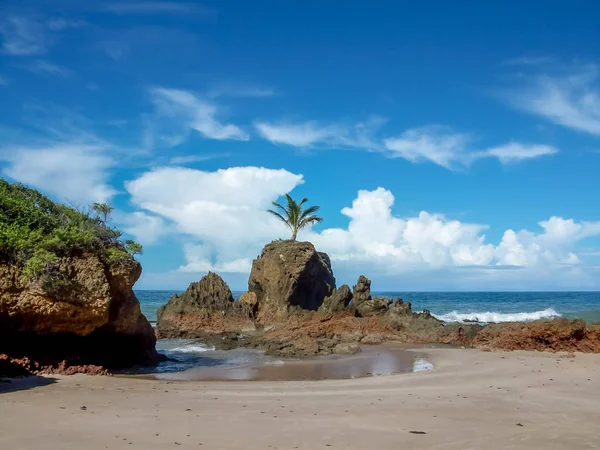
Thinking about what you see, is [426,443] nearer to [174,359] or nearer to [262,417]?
[262,417]

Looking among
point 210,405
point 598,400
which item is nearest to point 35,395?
point 210,405

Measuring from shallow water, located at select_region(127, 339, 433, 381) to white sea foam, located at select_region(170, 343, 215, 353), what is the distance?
0.05 m

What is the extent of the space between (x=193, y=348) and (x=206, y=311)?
929cm

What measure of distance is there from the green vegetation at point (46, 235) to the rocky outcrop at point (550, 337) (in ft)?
48.7

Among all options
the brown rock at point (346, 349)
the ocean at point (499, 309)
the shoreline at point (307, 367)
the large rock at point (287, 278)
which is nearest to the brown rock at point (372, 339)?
the shoreline at point (307, 367)

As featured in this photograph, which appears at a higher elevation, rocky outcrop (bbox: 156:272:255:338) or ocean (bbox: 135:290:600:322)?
rocky outcrop (bbox: 156:272:255:338)

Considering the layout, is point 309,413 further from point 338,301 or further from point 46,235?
point 338,301

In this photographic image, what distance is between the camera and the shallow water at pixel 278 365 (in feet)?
50.3

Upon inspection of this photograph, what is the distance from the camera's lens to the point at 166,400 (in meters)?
9.93

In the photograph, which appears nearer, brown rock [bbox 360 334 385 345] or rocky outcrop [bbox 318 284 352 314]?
brown rock [bbox 360 334 385 345]

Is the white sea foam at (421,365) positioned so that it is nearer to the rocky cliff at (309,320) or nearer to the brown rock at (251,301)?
the rocky cliff at (309,320)

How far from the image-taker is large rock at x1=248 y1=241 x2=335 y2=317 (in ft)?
112

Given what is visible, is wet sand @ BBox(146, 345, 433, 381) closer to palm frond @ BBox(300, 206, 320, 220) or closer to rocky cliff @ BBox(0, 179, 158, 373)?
rocky cliff @ BBox(0, 179, 158, 373)

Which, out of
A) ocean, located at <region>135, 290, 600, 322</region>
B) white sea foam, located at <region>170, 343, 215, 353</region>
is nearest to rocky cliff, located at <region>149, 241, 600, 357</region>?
white sea foam, located at <region>170, 343, 215, 353</region>
